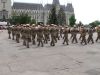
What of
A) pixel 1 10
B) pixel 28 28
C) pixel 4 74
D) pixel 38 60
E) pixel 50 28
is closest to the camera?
pixel 4 74

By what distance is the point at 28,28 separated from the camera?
2841 cm

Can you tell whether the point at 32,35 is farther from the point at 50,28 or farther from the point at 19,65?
the point at 19,65

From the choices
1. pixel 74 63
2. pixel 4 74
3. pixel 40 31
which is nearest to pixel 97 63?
pixel 74 63

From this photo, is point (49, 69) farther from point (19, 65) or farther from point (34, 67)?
point (19, 65)

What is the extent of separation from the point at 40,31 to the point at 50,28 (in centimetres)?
201

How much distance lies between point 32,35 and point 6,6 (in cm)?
→ 14669

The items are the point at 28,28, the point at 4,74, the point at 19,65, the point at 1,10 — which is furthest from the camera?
the point at 1,10

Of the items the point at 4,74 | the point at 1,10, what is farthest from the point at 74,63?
the point at 1,10

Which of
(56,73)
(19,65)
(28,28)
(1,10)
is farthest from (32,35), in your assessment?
(1,10)

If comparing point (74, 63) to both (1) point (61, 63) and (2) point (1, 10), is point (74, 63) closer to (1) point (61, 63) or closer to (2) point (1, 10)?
(1) point (61, 63)

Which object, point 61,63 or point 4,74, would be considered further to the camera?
point 61,63

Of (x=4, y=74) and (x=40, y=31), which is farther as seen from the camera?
(x=40, y=31)

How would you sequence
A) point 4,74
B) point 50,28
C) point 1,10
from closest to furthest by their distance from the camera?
point 4,74, point 50,28, point 1,10

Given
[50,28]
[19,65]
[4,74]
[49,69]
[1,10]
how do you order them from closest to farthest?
[4,74]
[49,69]
[19,65]
[50,28]
[1,10]
